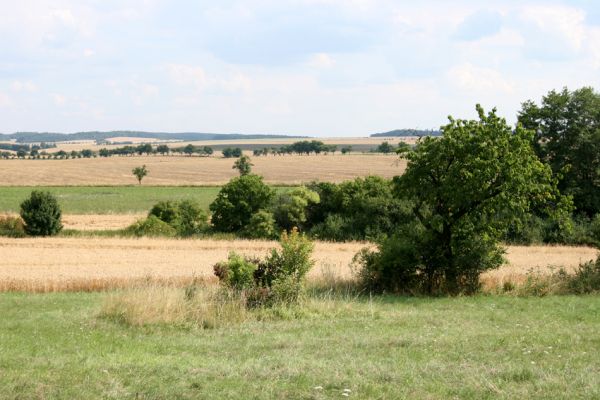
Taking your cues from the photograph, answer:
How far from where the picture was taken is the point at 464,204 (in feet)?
69.5

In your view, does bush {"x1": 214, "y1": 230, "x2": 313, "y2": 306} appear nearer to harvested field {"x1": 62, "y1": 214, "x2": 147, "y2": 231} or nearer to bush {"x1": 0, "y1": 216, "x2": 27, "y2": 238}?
bush {"x1": 0, "y1": 216, "x2": 27, "y2": 238}

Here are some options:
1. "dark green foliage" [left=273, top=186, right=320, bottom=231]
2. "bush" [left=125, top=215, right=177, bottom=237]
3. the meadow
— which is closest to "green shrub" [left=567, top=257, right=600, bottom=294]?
"dark green foliage" [left=273, top=186, right=320, bottom=231]

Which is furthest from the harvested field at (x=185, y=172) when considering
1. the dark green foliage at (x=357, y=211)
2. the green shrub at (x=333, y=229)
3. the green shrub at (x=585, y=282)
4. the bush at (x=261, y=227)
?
the green shrub at (x=585, y=282)

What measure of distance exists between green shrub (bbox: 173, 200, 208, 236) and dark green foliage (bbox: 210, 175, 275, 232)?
187 cm

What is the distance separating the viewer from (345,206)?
44781 mm

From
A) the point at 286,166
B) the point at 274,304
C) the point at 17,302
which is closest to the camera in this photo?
the point at 274,304

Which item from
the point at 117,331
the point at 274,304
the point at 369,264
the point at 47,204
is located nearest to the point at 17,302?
the point at 117,331

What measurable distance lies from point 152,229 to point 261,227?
792 cm

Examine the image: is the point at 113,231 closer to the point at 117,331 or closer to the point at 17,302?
the point at 17,302

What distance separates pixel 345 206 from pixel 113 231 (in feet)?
55.5

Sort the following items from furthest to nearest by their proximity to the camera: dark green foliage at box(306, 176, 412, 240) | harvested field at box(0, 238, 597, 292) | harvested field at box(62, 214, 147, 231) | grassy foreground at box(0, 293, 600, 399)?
harvested field at box(62, 214, 147, 231) < dark green foliage at box(306, 176, 412, 240) < harvested field at box(0, 238, 597, 292) < grassy foreground at box(0, 293, 600, 399)

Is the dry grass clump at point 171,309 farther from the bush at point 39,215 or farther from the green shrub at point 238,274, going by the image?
the bush at point 39,215

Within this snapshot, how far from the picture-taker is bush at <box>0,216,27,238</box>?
45.3 meters

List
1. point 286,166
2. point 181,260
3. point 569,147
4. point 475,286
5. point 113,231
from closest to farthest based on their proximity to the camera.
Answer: point 475,286
point 181,260
point 569,147
point 113,231
point 286,166
